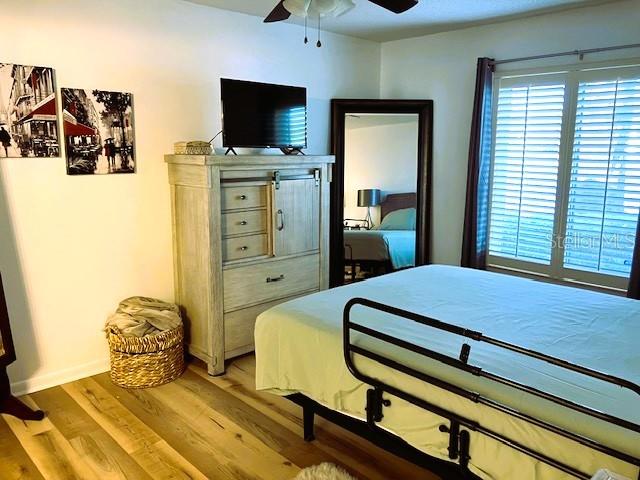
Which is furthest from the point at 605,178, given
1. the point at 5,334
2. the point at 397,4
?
the point at 5,334

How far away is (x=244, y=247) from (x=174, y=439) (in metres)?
1.28

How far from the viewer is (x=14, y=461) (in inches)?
Answer: 94.7

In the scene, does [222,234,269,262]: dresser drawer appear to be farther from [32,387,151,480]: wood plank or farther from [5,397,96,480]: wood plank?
[5,397,96,480]: wood plank

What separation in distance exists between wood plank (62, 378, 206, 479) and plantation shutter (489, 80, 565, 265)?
2916mm

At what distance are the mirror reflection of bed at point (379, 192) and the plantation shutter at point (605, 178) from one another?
4.34 feet

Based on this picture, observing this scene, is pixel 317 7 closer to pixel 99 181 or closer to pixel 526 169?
pixel 99 181

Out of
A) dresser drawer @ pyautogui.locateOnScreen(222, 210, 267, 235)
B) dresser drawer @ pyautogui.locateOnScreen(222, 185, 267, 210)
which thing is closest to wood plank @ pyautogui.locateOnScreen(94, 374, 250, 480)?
dresser drawer @ pyautogui.locateOnScreen(222, 210, 267, 235)

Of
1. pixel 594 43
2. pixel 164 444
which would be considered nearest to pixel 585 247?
pixel 594 43

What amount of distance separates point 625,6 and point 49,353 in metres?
4.29

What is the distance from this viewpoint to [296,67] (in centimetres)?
416

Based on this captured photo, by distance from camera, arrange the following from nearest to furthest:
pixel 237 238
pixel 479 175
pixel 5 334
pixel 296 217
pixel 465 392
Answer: pixel 465 392, pixel 5 334, pixel 237 238, pixel 296 217, pixel 479 175

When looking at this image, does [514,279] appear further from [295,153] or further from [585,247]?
[295,153]

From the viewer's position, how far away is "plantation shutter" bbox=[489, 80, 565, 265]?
3779 mm

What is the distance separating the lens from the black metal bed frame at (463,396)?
144cm
